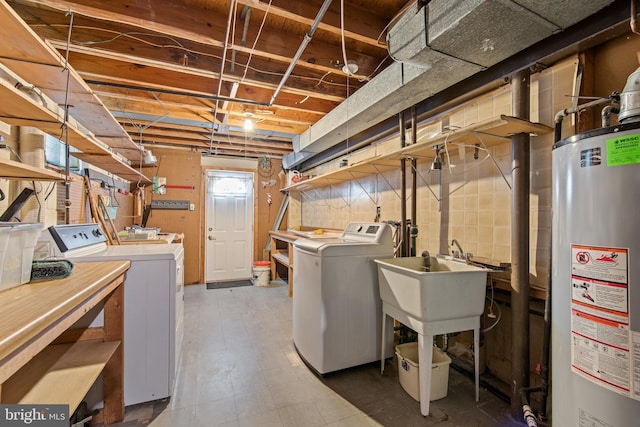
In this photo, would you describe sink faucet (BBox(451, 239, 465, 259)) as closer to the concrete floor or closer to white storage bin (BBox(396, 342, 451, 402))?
white storage bin (BBox(396, 342, 451, 402))

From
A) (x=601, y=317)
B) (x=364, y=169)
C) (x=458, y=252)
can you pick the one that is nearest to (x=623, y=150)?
(x=601, y=317)

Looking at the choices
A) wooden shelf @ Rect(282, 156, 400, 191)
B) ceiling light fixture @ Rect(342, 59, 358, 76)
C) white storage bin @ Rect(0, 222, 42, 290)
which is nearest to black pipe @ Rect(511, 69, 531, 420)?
wooden shelf @ Rect(282, 156, 400, 191)

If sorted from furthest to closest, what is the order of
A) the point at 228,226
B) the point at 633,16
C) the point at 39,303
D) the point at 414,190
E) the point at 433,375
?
the point at 228,226
the point at 414,190
the point at 433,375
the point at 633,16
the point at 39,303

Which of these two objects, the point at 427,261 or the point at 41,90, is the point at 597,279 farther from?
the point at 41,90

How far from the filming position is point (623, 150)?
3.29ft

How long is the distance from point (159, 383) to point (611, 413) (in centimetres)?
229

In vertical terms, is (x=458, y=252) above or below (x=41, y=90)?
below

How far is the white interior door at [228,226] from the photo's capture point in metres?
5.47

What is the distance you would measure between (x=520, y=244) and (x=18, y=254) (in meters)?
2.44

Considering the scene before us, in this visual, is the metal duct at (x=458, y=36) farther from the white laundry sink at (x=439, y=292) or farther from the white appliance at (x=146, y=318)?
the white appliance at (x=146, y=318)

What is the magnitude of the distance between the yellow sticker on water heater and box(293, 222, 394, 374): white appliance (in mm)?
1470

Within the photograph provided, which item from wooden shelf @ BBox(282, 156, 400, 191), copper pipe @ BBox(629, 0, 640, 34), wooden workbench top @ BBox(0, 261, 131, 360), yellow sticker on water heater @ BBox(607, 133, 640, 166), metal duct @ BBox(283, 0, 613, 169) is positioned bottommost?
wooden workbench top @ BBox(0, 261, 131, 360)

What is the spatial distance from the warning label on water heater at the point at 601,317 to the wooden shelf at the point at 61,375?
2.08 m

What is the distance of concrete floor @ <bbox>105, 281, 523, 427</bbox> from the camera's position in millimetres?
1697
